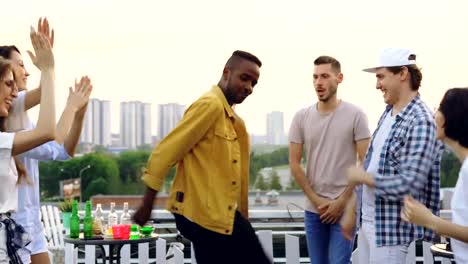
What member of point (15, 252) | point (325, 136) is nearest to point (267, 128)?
point (325, 136)

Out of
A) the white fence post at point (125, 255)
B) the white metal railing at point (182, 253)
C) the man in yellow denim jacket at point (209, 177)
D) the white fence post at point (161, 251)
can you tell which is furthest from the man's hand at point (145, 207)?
the white fence post at point (125, 255)

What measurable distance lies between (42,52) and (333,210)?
2471 millimetres

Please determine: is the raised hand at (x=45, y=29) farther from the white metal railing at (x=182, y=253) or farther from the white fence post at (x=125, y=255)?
the white fence post at (x=125, y=255)

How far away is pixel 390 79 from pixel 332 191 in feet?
4.90

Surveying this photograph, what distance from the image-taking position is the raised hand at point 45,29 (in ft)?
11.4

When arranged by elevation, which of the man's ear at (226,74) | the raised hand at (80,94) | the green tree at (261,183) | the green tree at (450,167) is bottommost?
the green tree at (261,183)

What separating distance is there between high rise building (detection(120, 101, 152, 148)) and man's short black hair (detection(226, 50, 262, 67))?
81.4 metres

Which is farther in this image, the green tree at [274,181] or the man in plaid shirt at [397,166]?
the green tree at [274,181]

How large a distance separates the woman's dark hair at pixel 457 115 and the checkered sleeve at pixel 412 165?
48cm

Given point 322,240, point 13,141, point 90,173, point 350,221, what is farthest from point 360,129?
point 90,173

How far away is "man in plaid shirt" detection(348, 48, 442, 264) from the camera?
368 cm

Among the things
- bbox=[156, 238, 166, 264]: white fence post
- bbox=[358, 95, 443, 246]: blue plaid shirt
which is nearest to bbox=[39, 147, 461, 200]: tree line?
bbox=[156, 238, 166, 264]: white fence post

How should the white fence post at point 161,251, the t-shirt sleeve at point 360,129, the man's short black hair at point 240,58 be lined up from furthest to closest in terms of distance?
the white fence post at point 161,251, the t-shirt sleeve at point 360,129, the man's short black hair at point 240,58

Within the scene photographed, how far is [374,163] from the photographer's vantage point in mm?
3918
